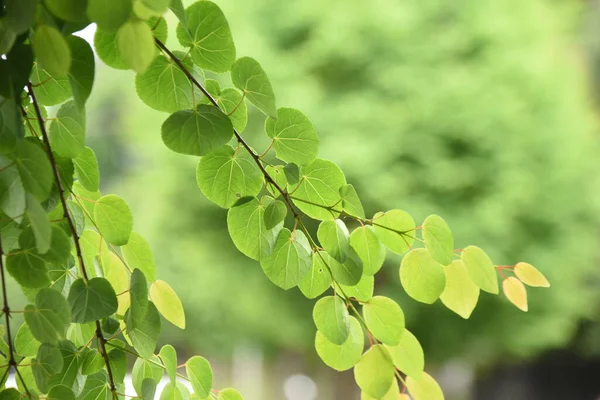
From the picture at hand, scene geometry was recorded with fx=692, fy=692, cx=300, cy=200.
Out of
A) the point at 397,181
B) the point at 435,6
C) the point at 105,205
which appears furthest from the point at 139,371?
the point at 435,6

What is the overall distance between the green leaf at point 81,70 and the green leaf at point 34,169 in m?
0.02

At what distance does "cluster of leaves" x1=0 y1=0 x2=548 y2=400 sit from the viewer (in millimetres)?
228

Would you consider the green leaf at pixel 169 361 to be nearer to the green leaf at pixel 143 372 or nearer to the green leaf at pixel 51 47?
the green leaf at pixel 143 372

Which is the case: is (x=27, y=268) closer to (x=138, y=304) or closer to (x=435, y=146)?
(x=138, y=304)

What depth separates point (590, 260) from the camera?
469 centimetres

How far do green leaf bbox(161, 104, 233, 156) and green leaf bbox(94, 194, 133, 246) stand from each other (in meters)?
0.06

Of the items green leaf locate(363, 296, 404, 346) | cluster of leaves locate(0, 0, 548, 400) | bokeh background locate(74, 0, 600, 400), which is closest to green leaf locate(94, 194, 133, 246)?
cluster of leaves locate(0, 0, 548, 400)

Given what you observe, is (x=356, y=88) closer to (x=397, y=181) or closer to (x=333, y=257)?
(x=397, y=181)

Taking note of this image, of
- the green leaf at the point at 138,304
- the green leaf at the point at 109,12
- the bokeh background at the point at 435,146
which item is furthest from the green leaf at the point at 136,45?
the bokeh background at the point at 435,146

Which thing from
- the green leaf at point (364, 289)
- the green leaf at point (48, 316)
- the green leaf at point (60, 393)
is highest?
the green leaf at point (364, 289)

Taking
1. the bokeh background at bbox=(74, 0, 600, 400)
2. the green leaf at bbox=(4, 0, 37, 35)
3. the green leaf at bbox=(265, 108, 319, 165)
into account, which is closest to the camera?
the green leaf at bbox=(4, 0, 37, 35)

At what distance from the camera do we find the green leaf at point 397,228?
0.90 ft

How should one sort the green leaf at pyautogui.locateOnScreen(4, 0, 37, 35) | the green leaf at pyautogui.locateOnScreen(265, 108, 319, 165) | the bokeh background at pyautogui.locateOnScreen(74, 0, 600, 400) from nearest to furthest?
the green leaf at pyautogui.locateOnScreen(4, 0, 37, 35), the green leaf at pyautogui.locateOnScreen(265, 108, 319, 165), the bokeh background at pyautogui.locateOnScreen(74, 0, 600, 400)

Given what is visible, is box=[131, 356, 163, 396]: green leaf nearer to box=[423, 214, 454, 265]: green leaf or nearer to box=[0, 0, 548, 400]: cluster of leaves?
box=[0, 0, 548, 400]: cluster of leaves
